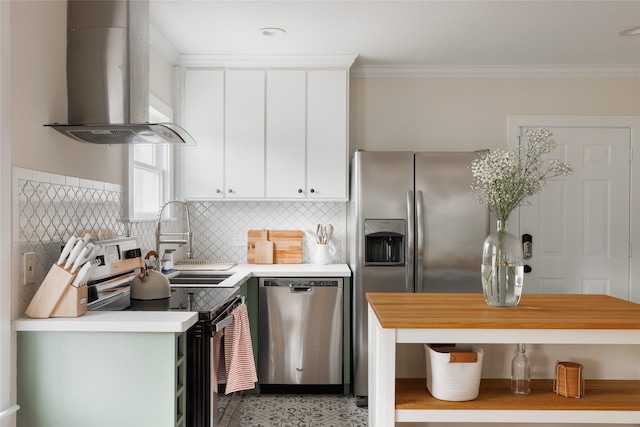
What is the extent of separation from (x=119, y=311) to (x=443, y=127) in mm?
3142

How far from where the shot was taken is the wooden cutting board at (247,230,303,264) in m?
4.32

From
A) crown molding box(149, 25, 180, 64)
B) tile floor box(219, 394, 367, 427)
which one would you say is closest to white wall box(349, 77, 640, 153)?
crown molding box(149, 25, 180, 64)

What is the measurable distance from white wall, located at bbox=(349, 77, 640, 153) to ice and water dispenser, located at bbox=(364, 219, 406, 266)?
37.5 inches

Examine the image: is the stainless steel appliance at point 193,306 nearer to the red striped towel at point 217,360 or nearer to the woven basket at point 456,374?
the red striped towel at point 217,360

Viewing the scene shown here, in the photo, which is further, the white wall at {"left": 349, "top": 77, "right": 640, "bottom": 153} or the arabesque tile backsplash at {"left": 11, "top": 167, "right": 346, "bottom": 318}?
the white wall at {"left": 349, "top": 77, "right": 640, "bottom": 153}

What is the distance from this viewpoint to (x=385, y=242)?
12.3 ft

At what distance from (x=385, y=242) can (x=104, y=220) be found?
189 centimetres

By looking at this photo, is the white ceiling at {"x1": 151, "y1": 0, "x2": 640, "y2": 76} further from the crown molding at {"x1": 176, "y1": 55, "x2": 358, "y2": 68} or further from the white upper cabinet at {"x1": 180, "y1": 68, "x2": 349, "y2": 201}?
the white upper cabinet at {"x1": 180, "y1": 68, "x2": 349, "y2": 201}

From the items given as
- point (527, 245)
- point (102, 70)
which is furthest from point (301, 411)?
point (102, 70)

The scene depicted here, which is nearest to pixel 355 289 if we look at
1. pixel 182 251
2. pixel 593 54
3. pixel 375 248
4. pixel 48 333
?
pixel 375 248

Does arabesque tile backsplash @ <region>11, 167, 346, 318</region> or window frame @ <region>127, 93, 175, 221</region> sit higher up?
window frame @ <region>127, 93, 175, 221</region>

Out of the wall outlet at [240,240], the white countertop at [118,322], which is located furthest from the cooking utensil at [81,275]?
the wall outlet at [240,240]

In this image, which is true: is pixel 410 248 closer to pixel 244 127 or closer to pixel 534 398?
pixel 244 127

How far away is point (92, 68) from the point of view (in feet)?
7.80
